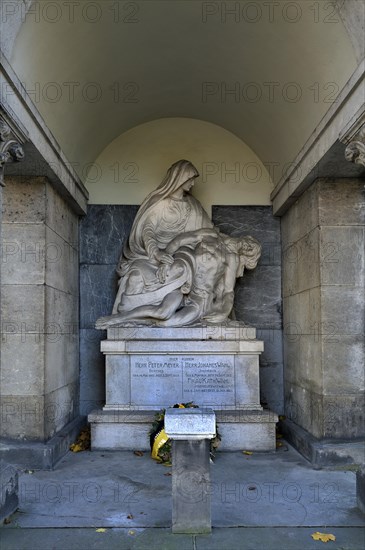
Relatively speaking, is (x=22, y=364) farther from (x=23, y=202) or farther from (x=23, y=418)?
(x=23, y=202)

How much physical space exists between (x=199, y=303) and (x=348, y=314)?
1.98m

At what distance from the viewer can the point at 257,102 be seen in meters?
7.50

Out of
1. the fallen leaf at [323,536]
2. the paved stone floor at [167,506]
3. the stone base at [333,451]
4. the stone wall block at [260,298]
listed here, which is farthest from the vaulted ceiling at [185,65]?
the fallen leaf at [323,536]

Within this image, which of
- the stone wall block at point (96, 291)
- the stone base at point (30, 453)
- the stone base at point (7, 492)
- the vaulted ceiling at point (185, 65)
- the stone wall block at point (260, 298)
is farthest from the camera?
the stone wall block at point (260, 298)

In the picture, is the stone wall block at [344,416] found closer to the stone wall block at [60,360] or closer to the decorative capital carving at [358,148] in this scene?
the decorative capital carving at [358,148]

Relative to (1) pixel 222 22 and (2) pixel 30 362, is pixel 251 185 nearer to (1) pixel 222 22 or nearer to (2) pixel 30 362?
(1) pixel 222 22

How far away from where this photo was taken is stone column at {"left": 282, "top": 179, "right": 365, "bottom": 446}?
623cm

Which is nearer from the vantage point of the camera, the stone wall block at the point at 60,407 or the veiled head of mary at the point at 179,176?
the stone wall block at the point at 60,407

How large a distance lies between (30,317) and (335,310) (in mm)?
3462

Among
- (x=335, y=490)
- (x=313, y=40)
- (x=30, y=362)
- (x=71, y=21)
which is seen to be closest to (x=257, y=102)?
(x=313, y=40)

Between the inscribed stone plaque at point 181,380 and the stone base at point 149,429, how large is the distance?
261 millimetres

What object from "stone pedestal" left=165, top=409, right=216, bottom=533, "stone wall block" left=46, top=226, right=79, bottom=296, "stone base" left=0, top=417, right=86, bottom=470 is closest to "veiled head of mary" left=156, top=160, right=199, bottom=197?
"stone wall block" left=46, top=226, right=79, bottom=296

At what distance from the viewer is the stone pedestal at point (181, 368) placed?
7.04 m

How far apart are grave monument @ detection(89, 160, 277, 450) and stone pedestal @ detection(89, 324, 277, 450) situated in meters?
0.01
